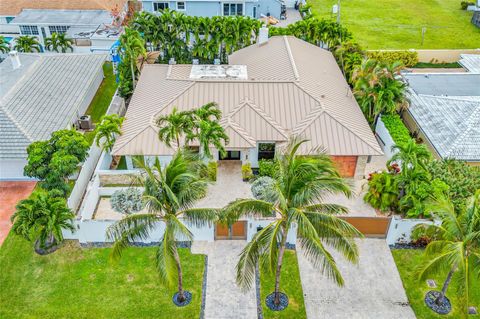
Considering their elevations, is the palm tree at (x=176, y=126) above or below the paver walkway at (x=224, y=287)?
above

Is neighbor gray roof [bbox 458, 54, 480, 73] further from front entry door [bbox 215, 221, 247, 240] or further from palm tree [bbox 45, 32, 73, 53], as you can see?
palm tree [bbox 45, 32, 73, 53]

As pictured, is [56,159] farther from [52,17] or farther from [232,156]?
[52,17]

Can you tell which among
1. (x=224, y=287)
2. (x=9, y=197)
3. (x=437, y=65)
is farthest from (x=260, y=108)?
(x=437, y=65)

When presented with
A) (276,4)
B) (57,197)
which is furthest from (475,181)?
(276,4)

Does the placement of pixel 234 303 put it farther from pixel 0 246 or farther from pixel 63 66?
pixel 63 66

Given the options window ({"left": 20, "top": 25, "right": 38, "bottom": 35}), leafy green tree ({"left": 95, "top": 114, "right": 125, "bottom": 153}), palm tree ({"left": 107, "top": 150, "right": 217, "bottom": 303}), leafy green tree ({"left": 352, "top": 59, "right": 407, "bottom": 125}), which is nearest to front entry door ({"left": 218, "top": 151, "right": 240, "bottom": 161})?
leafy green tree ({"left": 95, "top": 114, "right": 125, "bottom": 153})

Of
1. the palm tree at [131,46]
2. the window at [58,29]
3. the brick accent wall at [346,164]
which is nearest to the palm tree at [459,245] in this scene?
the brick accent wall at [346,164]

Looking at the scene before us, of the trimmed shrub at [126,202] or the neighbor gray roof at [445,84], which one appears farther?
the neighbor gray roof at [445,84]

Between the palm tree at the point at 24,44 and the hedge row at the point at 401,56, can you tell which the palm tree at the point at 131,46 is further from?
the hedge row at the point at 401,56
